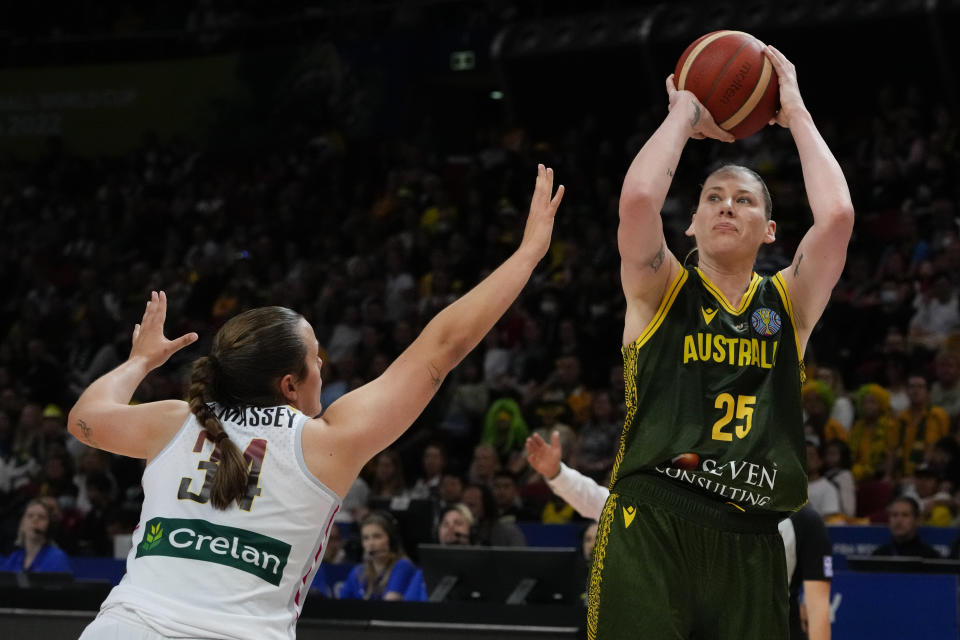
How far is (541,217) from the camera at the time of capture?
3.49m

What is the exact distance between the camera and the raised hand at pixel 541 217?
11.2ft

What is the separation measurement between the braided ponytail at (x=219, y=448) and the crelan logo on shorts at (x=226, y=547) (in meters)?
Answer: 0.07

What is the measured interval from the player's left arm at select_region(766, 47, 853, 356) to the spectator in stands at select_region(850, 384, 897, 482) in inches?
310

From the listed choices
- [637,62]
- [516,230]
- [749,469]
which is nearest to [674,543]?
[749,469]

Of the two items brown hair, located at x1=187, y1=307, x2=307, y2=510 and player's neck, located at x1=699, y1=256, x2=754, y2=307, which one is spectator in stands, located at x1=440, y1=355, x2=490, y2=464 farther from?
brown hair, located at x1=187, y1=307, x2=307, y2=510

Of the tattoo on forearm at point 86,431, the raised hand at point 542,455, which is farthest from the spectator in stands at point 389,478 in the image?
the tattoo on forearm at point 86,431

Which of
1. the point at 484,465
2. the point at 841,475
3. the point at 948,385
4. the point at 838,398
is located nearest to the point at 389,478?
the point at 484,465

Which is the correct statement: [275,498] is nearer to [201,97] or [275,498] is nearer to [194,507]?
[194,507]

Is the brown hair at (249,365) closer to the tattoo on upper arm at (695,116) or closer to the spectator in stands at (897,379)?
the tattoo on upper arm at (695,116)

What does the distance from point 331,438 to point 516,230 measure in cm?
1395

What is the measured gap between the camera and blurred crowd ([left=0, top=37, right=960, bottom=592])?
38.5 ft

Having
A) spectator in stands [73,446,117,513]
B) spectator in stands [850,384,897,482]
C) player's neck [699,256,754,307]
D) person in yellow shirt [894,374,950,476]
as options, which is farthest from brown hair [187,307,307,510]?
spectator in stands [73,446,117,513]

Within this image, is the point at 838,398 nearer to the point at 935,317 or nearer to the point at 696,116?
the point at 935,317

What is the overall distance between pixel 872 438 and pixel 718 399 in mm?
8390
